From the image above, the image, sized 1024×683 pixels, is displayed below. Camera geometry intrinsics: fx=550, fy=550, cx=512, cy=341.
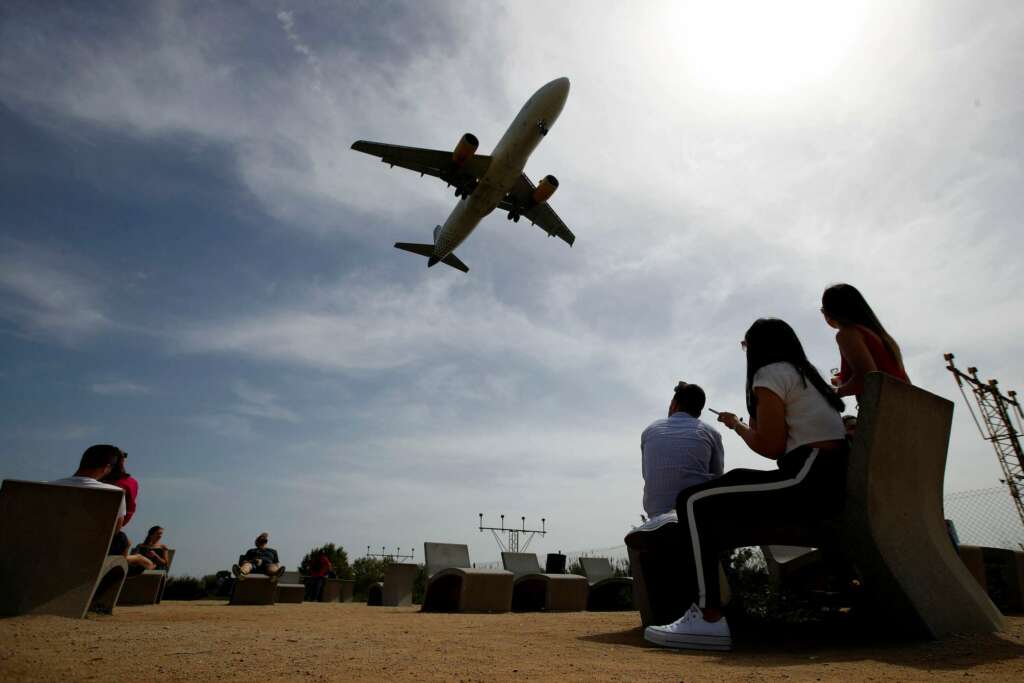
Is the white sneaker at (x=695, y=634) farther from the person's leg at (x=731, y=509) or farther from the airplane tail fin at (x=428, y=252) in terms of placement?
the airplane tail fin at (x=428, y=252)

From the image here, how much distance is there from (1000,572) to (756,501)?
14.7 feet

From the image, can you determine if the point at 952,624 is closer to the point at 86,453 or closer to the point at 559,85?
the point at 86,453

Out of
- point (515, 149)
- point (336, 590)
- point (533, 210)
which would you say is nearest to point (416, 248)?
point (533, 210)

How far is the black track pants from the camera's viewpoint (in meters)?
2.50

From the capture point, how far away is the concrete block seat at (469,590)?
7125 millimetres

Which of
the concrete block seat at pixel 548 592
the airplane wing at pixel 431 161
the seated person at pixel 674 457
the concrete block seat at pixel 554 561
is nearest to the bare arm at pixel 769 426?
the seated person at pixel 674 457

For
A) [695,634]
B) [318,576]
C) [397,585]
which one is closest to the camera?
[695,634]

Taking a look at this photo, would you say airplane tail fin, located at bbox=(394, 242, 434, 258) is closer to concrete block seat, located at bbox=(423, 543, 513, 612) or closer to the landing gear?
the landing gear

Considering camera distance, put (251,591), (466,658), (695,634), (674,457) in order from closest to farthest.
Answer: (466,658) → (695,634) → (674,457) → (251,591)

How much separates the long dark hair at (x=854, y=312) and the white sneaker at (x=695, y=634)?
5.54 feet

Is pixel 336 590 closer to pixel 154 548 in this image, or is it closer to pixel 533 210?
pixel 154 548

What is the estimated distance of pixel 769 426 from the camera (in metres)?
2.59

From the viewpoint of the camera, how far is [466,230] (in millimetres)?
21781

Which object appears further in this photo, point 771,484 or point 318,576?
point 318,576
